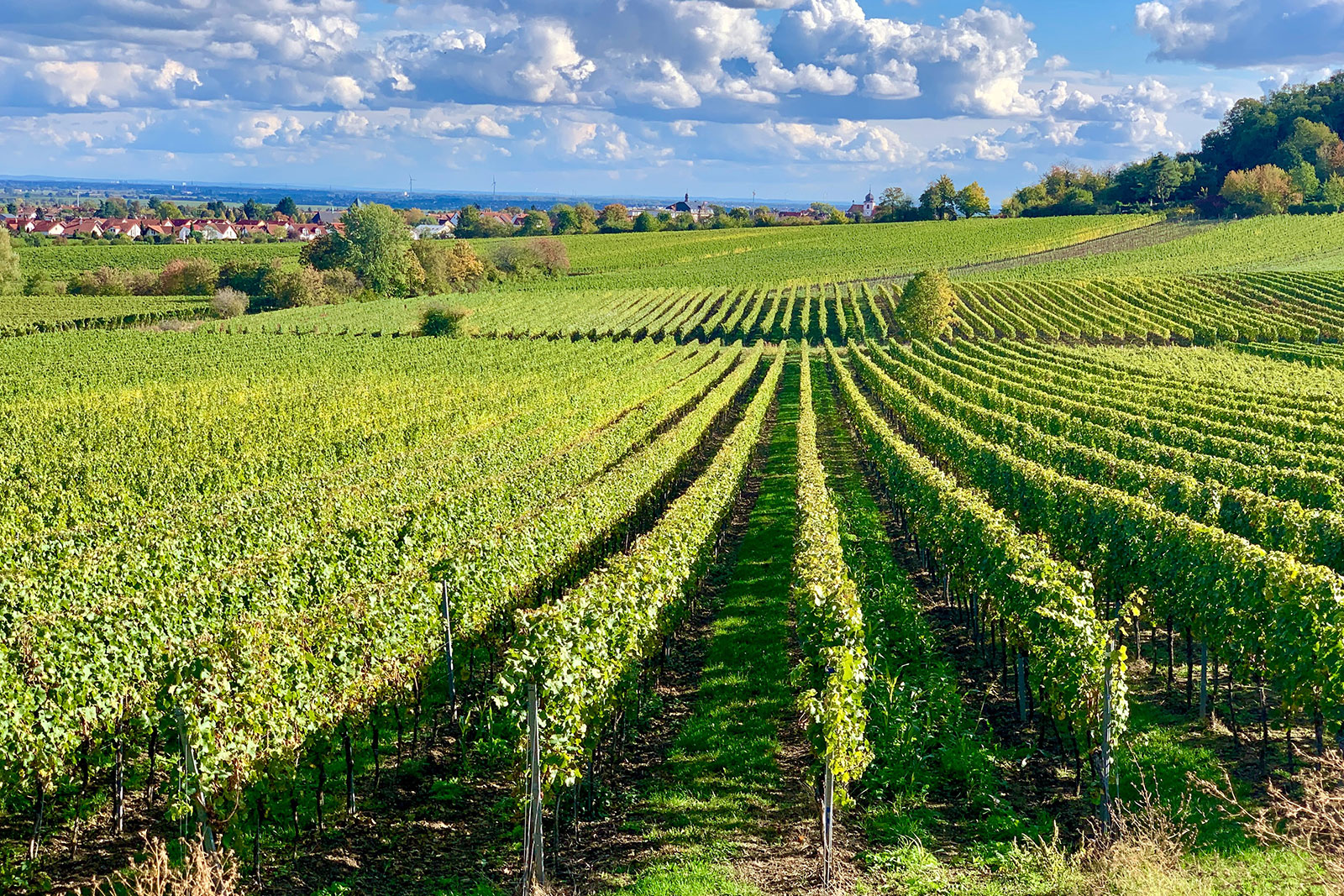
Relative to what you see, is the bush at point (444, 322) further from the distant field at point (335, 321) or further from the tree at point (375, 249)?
the tree at point (375, 249)

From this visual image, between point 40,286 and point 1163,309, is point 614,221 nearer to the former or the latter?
point 40,286

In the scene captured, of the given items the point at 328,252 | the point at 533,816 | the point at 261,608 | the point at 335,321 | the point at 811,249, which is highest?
the point at 811,249

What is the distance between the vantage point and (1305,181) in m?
137

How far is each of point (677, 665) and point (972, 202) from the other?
545ft

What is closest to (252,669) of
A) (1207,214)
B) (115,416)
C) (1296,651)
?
(1296,651)

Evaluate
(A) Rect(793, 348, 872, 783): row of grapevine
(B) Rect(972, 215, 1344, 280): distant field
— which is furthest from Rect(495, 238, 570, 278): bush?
(A) Rect(793, 348, 872, 783): row of grapevine

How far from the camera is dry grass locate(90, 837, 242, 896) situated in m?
7.89

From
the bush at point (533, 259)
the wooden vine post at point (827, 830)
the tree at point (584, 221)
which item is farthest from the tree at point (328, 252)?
Answer: the wooden vine post at point (827, 830)

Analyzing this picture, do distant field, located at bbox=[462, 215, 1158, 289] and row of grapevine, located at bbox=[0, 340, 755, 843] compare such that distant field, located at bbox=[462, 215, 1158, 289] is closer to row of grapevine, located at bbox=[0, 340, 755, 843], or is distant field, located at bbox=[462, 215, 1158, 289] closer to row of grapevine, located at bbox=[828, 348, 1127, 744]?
row of grapevine, located at bbox=[0, 340, 755, 843]

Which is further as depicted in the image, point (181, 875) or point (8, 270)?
point (8, 270)

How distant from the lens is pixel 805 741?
1301 cm

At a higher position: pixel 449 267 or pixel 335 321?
pixel 449 267

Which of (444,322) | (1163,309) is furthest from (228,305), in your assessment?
(1163,309)

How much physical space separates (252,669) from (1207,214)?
6197 inches
